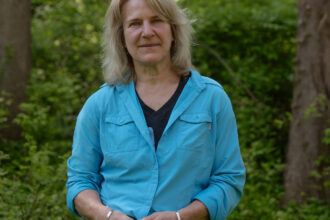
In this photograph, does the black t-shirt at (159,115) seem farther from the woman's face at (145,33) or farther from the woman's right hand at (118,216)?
the woman's right hand at (118,216)

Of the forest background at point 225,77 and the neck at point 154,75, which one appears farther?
the forest background at point 225,77

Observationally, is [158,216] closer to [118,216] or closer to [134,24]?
[118,216]

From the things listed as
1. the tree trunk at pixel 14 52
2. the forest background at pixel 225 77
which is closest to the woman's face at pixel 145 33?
the forest background at pixel 225 77

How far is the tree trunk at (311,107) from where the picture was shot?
470cm

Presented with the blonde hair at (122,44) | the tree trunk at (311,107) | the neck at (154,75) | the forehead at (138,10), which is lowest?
the tree trunk at (311,107)

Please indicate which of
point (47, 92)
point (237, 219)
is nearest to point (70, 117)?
point (47, 92)

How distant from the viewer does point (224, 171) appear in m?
2.29

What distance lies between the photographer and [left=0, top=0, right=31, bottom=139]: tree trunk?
17.1 ft

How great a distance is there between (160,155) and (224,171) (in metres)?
0.35

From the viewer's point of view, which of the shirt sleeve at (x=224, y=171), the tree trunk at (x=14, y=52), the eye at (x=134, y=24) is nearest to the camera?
the shirt sleeve at (x=224, y=171)

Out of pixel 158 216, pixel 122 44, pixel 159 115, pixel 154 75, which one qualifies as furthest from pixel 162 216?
pixel 122 44

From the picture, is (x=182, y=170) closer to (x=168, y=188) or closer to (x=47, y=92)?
(x=168, y=188)

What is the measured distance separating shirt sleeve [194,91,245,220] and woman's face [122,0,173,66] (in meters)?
0.45

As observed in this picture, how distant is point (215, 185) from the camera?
2273 mm
